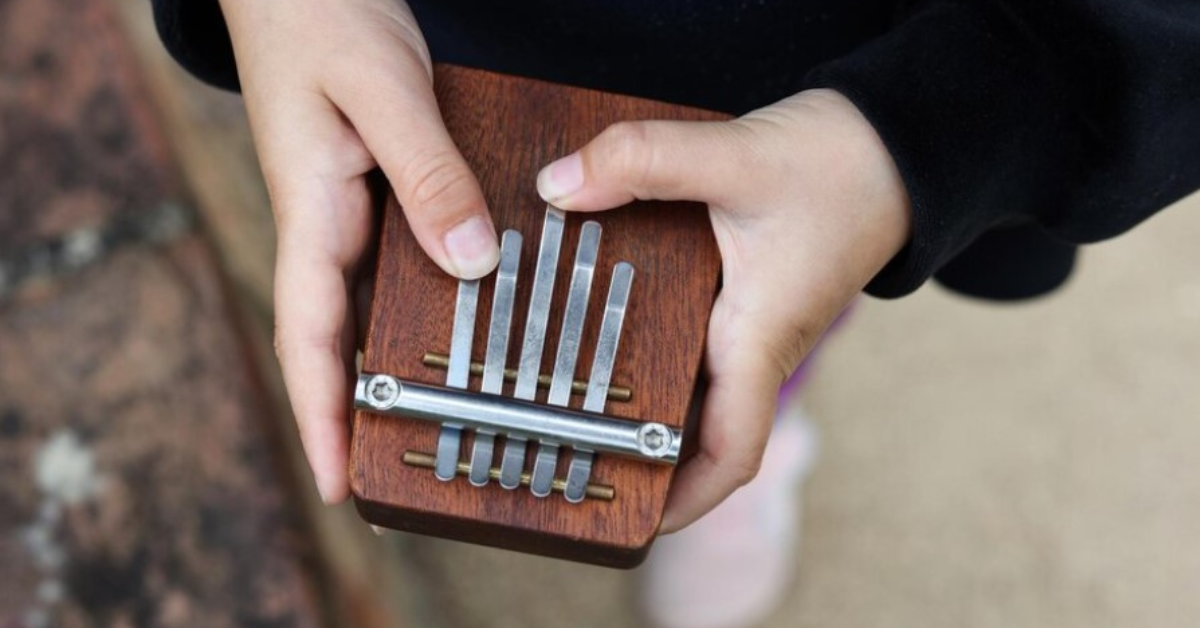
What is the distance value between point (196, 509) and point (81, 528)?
9 centimetres

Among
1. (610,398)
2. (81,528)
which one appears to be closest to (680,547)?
(81,528)

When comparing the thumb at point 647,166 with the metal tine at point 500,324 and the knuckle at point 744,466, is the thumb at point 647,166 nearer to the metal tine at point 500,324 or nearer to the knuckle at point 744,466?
the metal tine at point 500,324

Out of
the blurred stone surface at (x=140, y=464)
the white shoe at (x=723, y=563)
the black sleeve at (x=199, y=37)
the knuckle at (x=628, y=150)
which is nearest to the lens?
the knuckle at (x=628, y=150)

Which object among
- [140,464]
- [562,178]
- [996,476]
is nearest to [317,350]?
[562,178]

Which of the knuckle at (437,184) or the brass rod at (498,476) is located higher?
the knuckle at (437,184)

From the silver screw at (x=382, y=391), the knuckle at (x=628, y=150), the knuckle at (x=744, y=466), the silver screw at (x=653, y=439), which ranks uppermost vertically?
the knuckle at (x=628, y=150)

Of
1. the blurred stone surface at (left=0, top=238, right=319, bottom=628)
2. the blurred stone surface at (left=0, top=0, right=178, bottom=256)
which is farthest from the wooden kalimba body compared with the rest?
the blurred stone surface at (left=0, top=0, right=178, bottom=256)

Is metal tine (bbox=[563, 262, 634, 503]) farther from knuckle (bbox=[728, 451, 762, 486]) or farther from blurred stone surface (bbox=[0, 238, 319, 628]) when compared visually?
blurred stone surface (bbox=[0, 238, 319, 628])

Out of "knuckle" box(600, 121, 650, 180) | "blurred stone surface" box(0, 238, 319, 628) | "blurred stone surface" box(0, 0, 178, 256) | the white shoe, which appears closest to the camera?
"knuckle" box(600, 121, 650, 180)

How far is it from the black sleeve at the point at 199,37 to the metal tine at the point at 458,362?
23cm

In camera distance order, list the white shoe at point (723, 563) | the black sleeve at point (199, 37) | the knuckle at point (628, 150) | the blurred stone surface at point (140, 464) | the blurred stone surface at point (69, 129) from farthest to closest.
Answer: the white shoe at point (723, 563) → the blurred stone surface at point (69, 129) → the blurred stone surface at point (140, 464) → the black sleeve at point (199, 37) → the knuckle at point (628, 150)

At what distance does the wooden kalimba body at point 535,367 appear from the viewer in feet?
1.94

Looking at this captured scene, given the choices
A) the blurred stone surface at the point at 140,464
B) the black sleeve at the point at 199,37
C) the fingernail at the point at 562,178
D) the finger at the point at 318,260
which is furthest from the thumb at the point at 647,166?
the blurred stone surface at the point at 140,464

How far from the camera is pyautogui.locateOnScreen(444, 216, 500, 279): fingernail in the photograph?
0.59m
